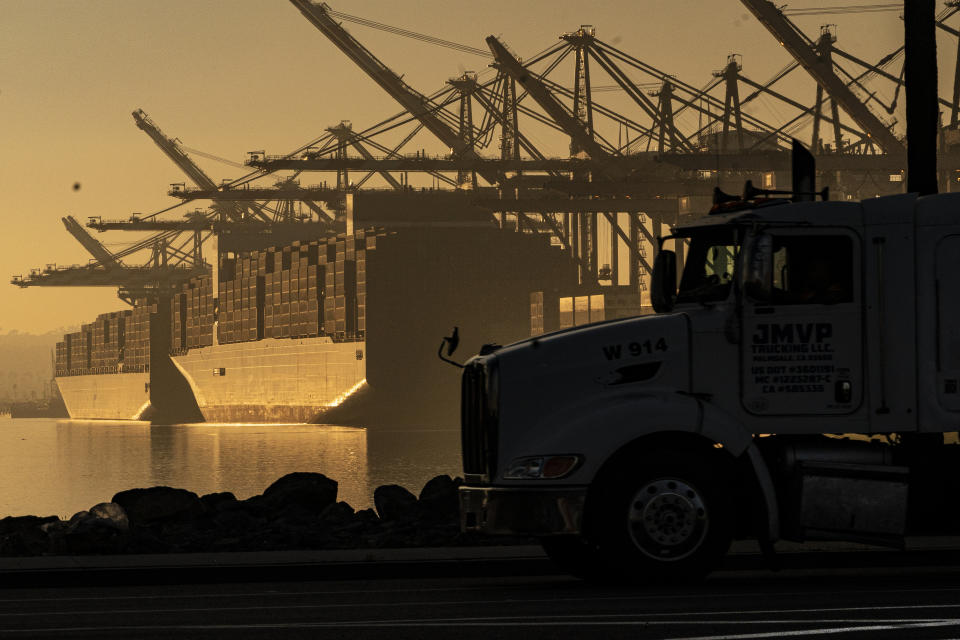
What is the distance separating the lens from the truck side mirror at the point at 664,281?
11.4 m

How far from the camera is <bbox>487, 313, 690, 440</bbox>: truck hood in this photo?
10.9 m

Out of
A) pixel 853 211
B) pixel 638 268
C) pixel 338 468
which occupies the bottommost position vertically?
pixel 338 468

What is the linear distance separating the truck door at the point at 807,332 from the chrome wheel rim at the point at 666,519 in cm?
91

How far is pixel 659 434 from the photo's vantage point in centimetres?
1102

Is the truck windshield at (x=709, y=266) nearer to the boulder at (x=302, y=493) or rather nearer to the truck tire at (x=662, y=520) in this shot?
the truck tire at (x=662, y=520)

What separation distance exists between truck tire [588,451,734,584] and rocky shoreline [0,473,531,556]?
1338 mm

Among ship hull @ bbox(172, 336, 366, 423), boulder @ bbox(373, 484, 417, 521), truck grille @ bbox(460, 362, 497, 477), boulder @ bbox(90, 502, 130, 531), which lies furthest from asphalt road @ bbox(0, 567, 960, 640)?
ship hull @ bbox(172, 336, 366, 423)

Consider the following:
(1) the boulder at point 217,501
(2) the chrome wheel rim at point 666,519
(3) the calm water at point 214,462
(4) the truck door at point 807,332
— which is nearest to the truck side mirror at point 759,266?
(4) the truck door at point 807,332

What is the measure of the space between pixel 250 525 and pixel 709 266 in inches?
360

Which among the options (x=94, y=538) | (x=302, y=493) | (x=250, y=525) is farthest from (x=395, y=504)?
(x=94, y=538)

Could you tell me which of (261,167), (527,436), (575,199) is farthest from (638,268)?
(527,436)

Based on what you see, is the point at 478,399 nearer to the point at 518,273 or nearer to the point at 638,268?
the point at 638,268

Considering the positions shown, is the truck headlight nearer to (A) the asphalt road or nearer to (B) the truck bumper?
(B) the truck bumper

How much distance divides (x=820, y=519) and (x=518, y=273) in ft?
549
